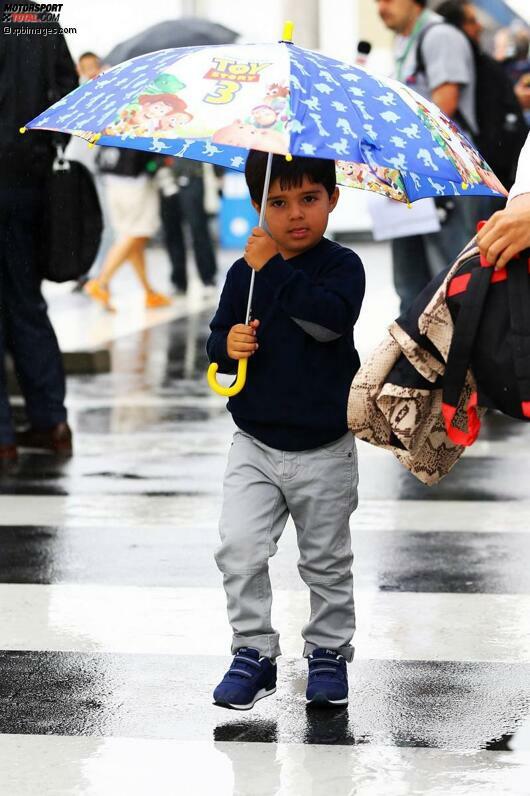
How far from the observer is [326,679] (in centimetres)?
405

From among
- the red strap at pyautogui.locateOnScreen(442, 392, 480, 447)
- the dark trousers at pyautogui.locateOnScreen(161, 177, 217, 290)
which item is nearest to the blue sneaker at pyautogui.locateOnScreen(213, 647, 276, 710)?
the red strap at pyautogui.locateOnScreen(442, 392, 480, 447)

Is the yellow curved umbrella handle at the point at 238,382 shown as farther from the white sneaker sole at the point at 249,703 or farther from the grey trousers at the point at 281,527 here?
the white sneaker sole at the point at 249,703

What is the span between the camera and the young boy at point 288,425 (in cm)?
398

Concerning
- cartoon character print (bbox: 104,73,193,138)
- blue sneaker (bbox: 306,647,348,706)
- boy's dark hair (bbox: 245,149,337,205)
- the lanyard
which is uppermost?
cartoon character print (bbox: 104,73,193,138)

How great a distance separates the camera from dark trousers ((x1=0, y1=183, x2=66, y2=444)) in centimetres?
741

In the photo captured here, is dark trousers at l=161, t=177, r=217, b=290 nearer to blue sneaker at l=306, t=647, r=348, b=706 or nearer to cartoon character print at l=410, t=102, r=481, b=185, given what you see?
cartoon character print at l=410, t=102, r=481, b=185

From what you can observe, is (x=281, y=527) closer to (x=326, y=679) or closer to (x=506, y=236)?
(x=326, y=679)

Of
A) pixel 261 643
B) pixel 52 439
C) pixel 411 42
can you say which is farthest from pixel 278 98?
pixel 411 42

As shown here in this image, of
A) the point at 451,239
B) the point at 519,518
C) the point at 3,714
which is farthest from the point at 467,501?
the point at 3,714

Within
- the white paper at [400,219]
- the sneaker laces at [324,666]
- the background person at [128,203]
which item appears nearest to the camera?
the sneaker laces at [324,666]

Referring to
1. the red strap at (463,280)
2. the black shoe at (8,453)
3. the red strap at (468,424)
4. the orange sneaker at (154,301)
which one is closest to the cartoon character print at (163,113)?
the red strap at (463,280)

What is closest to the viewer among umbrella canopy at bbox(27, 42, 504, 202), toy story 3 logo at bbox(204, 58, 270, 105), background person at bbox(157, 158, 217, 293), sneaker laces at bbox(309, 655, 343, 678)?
umbrella canopy at bbox(27, 42, 504, 202)

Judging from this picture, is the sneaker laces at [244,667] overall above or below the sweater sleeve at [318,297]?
below

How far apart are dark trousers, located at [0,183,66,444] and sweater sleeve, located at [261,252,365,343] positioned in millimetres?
3610
